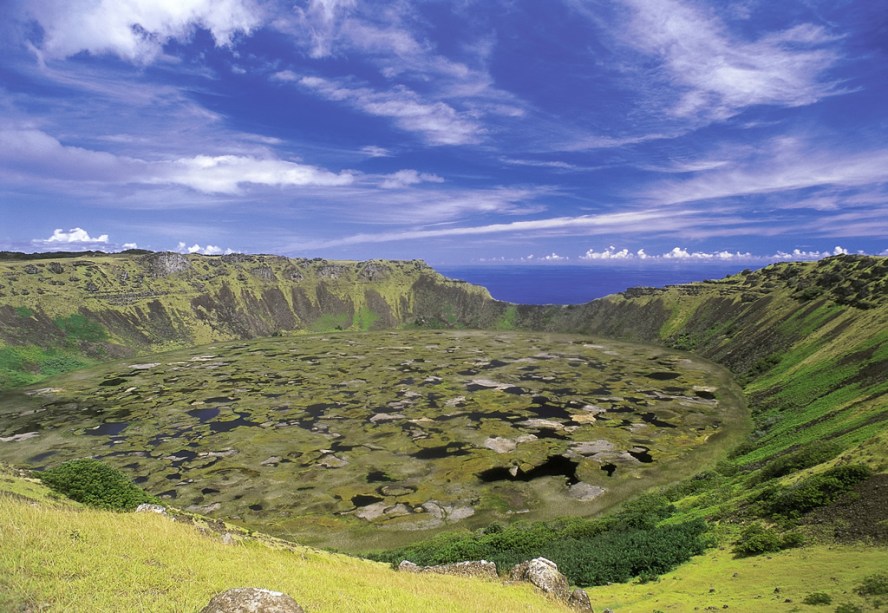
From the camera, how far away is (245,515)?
56.3 metres

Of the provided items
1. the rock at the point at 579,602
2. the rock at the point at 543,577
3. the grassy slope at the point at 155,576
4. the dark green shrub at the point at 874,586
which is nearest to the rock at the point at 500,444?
the rock at the point at 543,577

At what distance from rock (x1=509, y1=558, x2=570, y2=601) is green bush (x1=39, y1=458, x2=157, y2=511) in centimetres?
2962

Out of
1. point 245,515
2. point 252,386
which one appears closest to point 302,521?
point 245,515

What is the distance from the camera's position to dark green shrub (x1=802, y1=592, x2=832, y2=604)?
20.1 metres

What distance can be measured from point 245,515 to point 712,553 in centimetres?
5297

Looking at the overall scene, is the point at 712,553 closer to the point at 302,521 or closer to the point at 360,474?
the point at 302,521

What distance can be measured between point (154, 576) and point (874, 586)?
1203 inches

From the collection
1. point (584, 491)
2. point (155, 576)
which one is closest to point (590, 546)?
point (584, 491)

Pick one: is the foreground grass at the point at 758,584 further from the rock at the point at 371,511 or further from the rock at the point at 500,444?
the rock at the point at 500,444

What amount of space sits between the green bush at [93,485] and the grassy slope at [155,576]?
16.3 meters

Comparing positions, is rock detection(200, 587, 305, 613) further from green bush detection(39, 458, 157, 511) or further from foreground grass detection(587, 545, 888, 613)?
green bush detection(39, 458, 157, 511)

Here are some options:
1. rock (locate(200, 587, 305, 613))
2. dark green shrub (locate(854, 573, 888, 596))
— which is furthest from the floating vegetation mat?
rock (locate(200, 587, 305, 613))

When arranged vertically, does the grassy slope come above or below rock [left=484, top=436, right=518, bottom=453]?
above

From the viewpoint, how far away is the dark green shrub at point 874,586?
1956 centimetres
